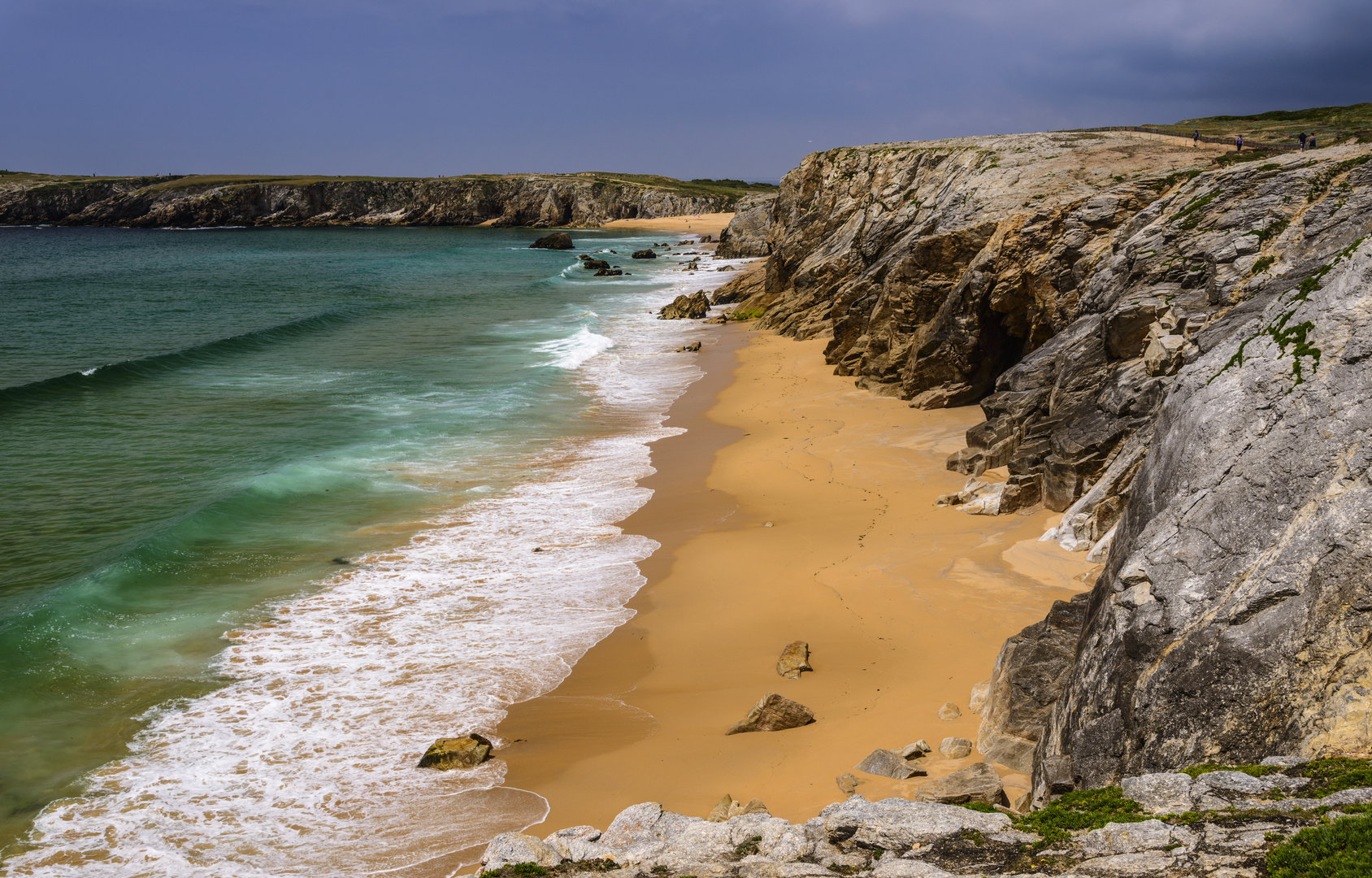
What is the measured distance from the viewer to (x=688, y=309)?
4612cm

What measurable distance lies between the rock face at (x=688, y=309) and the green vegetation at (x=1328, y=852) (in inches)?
1654

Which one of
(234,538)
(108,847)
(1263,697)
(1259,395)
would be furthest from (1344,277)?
(234,538)

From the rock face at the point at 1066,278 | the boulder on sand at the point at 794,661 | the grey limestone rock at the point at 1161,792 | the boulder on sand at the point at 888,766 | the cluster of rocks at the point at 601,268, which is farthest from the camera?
the cluster of rocks at the point at 601,268

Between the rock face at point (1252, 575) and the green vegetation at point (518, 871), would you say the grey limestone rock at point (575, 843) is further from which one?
the rock face at point (1252, 575)

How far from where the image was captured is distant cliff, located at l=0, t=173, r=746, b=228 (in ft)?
493

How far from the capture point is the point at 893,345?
25.5m

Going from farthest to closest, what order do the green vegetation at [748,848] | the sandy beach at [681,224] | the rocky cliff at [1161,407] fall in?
the sandy beach at [681,224], the green vegetation at [748,848], the rocky cliff at [1161,407]

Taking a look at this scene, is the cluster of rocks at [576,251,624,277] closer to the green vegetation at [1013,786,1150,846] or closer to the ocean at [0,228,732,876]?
the ocean at [0,228,732,876]

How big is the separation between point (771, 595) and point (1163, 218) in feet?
34.1

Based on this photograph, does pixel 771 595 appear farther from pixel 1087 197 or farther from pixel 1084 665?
pixel 1087 197

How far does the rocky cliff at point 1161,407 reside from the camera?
5.79 m

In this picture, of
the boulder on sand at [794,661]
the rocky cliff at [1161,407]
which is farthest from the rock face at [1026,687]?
the boulder on sand at [794,661]

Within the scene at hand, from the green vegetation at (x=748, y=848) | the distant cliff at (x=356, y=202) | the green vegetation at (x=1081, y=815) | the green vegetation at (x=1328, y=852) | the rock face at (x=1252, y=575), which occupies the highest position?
the distant cliff at (x=356, y=202)

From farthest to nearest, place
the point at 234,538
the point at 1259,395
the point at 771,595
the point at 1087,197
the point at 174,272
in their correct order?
the point at 174,272 < the point at 1087,197 < the point at 234,538 < the point at 771,595 < the point at 1259,395
